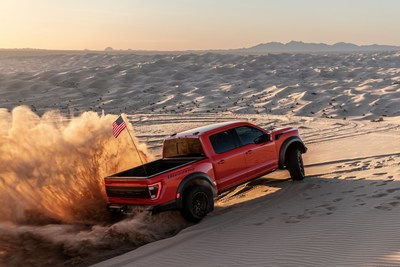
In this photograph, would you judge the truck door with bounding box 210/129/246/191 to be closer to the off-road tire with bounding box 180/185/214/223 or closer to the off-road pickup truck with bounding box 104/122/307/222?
the off-road pickup truck with bounding box 104/122/307/222

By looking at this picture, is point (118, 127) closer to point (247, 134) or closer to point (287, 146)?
point (247, 134)

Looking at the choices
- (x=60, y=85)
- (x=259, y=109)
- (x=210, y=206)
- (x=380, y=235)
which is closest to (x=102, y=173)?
(x=210, y=206)

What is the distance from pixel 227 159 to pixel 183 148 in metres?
1.05

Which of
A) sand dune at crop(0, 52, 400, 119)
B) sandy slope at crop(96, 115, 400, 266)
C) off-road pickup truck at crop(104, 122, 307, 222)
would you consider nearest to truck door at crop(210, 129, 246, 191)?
off-road pickup truck at crop(104, 122, 307, 222)

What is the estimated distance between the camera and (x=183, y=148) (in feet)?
32.4

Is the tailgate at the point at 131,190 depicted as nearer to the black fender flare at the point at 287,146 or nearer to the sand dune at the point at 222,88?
the black fender flare at the point at 287,146

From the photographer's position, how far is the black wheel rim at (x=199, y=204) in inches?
346

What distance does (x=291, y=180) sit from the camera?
448 inches

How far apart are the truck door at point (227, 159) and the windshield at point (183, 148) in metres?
0.35

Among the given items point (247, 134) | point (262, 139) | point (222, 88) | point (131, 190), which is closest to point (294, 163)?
point (262, 139)

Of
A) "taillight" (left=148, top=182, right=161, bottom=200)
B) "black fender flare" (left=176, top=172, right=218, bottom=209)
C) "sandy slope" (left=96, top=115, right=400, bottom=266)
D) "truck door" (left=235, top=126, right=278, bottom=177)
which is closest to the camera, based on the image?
"sandy slope" (left=96, top=115, right=400, bottom=266)

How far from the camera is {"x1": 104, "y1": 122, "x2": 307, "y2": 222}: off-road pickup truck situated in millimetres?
8343

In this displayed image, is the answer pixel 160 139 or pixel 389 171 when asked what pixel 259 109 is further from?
pixel 389 171

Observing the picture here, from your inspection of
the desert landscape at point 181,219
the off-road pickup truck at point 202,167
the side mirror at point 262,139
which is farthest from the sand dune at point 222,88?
the side mirror at point 262,139
